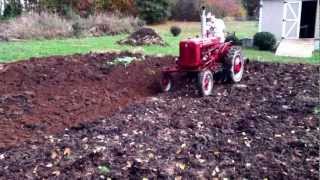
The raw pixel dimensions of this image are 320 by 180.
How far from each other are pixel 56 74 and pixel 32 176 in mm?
4733

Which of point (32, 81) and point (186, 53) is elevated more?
point (186, 53)

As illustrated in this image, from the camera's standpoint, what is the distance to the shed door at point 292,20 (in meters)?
16.6

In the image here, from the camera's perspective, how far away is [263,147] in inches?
196

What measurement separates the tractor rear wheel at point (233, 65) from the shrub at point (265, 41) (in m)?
7.73

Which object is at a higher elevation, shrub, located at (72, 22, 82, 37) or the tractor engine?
the tractor engine

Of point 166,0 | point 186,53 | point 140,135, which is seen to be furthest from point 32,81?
point 166,0

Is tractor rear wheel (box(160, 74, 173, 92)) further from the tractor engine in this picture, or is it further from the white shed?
the white shed

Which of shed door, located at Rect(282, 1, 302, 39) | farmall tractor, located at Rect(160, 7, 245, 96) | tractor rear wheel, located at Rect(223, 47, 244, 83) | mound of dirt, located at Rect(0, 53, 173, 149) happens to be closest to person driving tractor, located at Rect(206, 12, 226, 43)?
farmall tractor, located at Rect(160, 7, 245, 96)

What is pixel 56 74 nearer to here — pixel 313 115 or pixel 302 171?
pixel 313 115

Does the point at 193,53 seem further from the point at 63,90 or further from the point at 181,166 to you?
the point at 181,166

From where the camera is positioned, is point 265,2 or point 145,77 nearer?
point 145,77

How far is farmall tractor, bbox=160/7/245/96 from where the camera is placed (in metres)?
7.46

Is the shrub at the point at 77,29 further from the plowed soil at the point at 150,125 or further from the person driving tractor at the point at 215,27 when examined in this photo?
the person driving tractor at the point at 215,27

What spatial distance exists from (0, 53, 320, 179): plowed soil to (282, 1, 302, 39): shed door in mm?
7618
